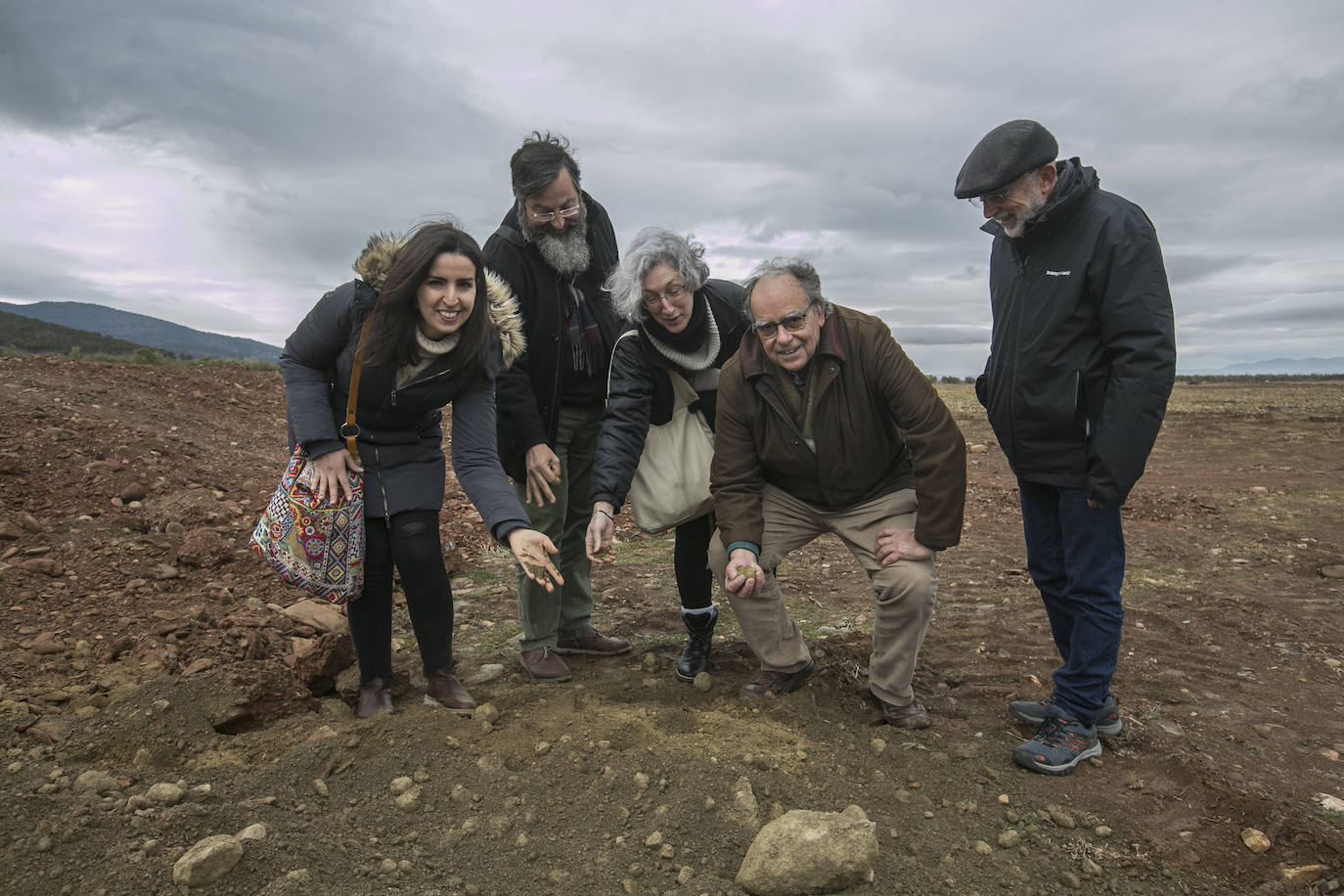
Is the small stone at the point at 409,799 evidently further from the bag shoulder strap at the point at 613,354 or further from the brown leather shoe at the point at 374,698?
the bag shoulder strap at the point at 613,354

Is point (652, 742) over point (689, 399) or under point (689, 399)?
under

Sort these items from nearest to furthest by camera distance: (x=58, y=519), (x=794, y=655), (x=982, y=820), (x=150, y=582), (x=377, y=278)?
(x=982, y=820) → (x=377, y=278) → (x=794, y=655) → (x=150, y=582) → (x=58, y=519)

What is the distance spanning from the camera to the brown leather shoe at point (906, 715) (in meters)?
3.44

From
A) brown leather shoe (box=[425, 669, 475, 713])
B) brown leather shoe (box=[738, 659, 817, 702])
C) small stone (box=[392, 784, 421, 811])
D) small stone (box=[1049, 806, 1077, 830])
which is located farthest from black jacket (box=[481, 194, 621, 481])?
small stone (box=[1049, 806, 1077, 830])

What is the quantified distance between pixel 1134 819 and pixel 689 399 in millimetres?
2201

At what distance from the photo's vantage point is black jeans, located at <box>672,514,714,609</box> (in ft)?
12.9

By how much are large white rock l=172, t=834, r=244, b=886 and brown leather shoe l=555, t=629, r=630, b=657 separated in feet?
6.94

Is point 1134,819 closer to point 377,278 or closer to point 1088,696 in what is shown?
point 1088,696

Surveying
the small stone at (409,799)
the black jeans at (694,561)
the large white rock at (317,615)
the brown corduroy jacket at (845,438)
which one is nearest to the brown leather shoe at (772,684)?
the black jeans at (694,561)

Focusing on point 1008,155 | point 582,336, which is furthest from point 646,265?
point 1008,155

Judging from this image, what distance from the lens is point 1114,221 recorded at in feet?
9.47

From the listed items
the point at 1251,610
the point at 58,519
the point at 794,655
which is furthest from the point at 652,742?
the point at 58,519

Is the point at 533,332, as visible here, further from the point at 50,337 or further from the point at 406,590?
the point at 50,337

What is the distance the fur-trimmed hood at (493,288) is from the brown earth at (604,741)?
1409 millimetres
